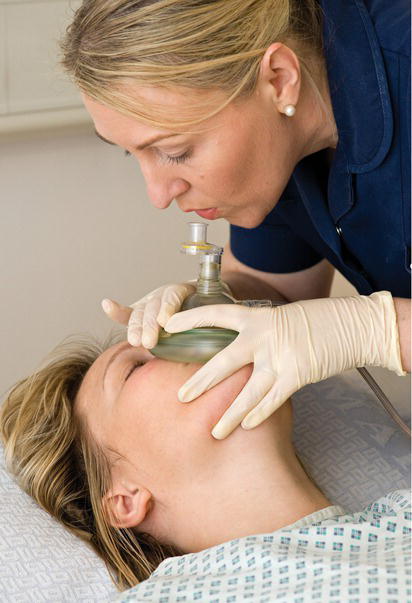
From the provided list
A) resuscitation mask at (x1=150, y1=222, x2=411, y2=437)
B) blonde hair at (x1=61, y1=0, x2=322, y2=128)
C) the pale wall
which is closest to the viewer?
blonde hair at (x1=61, y1=0, x2=322, y2=128)

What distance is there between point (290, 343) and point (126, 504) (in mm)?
416

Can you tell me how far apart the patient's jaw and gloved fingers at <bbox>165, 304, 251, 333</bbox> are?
7cm

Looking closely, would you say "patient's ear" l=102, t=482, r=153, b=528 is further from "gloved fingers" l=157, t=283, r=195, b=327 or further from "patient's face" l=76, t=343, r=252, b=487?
"gloved fingers" l=157, t=283, r=195, b=327

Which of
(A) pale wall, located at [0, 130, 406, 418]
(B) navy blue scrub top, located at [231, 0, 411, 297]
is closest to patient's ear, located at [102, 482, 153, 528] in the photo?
(B) navy blue scrub top, located at [231, 0, 411, 297]

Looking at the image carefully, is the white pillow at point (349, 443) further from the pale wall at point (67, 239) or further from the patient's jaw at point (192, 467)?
the pale wall at point (67, 239)

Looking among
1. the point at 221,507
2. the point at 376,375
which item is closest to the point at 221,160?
the point at 221,507

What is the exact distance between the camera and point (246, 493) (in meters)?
1.47

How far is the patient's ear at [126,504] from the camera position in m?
1.54

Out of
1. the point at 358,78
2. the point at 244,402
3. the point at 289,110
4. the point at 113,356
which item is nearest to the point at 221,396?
the point at 244,402

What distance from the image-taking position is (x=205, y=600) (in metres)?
1.25

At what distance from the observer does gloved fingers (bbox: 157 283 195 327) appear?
156cm

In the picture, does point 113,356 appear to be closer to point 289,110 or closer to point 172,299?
point 172,299

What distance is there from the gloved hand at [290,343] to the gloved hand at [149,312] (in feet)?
0.15

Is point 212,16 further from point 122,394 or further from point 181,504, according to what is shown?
point 181,504
